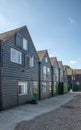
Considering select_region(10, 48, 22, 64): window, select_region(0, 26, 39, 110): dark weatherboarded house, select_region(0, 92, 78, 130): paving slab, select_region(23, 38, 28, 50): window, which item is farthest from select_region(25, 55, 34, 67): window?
select_region(0, 92, 78, 130): paving slab

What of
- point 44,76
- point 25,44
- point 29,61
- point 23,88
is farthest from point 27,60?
point 44,76

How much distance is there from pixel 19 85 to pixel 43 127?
8.14 meters

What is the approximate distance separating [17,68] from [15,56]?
1312mm

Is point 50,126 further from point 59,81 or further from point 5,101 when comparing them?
point 59,81

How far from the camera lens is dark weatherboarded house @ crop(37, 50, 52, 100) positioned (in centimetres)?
2116

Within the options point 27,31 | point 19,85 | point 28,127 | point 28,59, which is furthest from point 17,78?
point 28,127

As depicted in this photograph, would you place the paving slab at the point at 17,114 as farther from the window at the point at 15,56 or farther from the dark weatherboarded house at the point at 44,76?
the dark weatherboarded house at the point at 44,76

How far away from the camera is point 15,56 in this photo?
49.2 feet

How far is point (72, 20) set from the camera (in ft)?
39.8

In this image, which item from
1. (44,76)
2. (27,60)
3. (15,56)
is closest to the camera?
(15,56)

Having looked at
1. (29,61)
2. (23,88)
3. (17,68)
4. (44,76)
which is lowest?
(23,88)

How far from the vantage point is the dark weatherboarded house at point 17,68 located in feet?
42.5

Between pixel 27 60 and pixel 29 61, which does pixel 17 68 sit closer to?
pixel 27 60

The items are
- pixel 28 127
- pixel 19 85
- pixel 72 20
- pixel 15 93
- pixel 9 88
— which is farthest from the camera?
pixel 19 85
